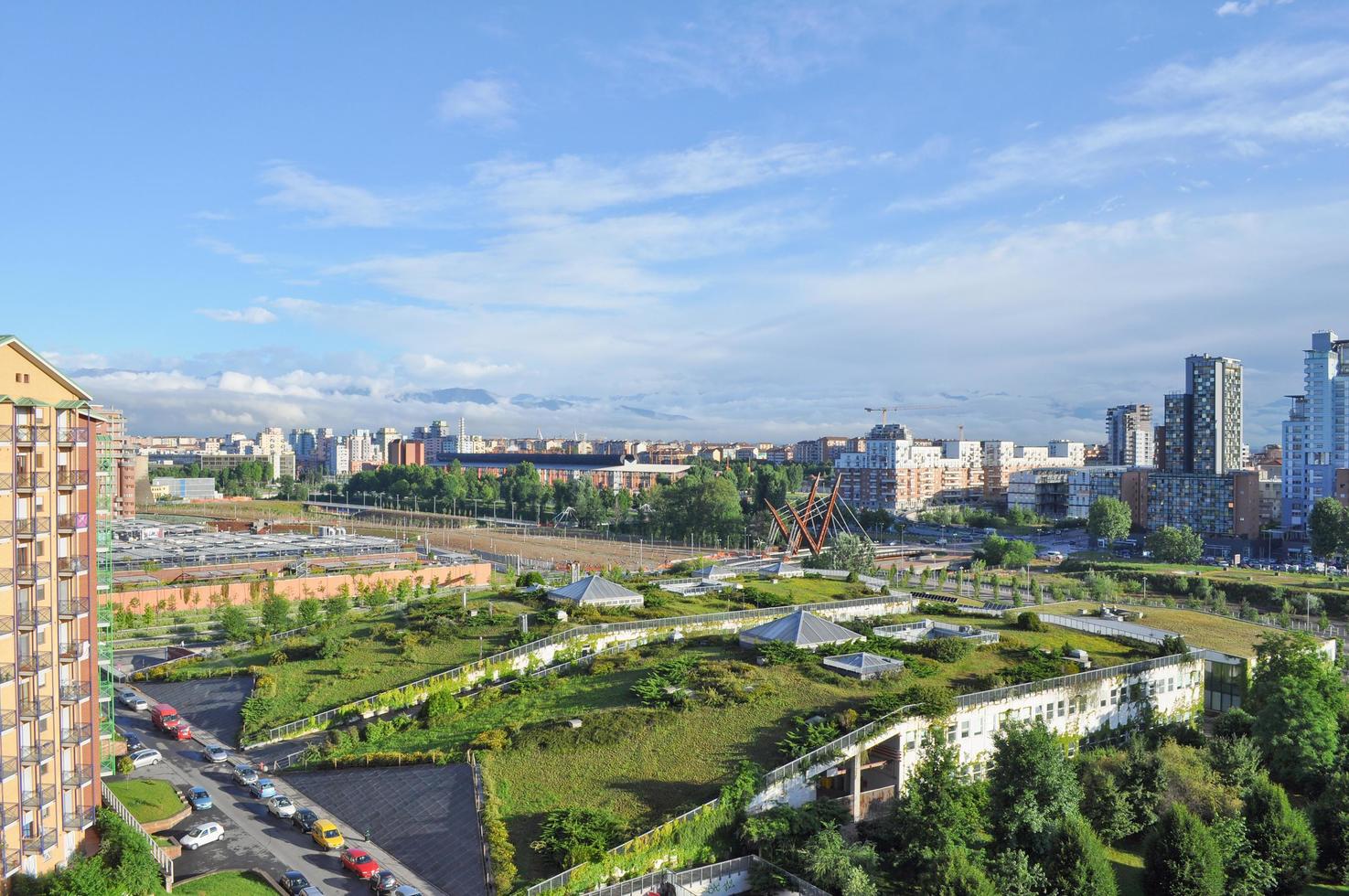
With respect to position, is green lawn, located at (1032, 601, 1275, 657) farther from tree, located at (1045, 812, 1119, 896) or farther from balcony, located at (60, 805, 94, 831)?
balcony, located at (60, 805, 94, 831)

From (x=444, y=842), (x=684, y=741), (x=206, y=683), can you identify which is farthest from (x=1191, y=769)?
(x=206, y=683)

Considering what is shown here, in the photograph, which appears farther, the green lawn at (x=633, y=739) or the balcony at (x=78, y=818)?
the green lawn at (x=633, y=739)

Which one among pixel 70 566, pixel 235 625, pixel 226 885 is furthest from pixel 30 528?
pixel 235 625

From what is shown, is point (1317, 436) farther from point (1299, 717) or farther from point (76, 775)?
point (76, 775)

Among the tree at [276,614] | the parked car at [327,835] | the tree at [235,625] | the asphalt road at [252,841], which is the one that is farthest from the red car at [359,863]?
the tree at [276,614]

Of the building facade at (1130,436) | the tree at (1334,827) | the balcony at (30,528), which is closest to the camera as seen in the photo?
the balcony at (30,528)

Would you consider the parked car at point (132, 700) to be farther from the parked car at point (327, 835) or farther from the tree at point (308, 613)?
the parked car at point (327, 835)

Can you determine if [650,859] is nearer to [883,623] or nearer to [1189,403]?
[883,623]
